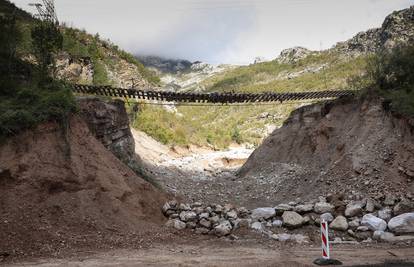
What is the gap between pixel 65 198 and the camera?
947 centimetres

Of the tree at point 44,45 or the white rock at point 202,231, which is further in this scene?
the tree at point 44,45

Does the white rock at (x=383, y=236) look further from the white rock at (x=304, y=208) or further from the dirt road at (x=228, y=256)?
the white rock at (x=304, y=208)

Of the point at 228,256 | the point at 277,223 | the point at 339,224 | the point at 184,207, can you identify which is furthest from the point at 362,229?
the point at 184,207

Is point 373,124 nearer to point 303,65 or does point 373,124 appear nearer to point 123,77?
point 123,77

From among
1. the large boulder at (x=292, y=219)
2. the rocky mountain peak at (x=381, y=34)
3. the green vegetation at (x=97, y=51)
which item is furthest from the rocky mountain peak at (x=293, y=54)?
the large boulder at (x=292, y=219)

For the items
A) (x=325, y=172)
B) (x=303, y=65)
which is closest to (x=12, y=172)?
(x=325, y=172)

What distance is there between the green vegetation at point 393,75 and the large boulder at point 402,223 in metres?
4.22

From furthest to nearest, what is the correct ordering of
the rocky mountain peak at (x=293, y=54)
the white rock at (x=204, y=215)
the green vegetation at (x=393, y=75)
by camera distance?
the rocky mountain peak at (x=293, y=54) → the green vegetation at (x=393, y=75) → the white rock at (x=204, y=215)

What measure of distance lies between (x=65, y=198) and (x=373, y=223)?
25.8 ft

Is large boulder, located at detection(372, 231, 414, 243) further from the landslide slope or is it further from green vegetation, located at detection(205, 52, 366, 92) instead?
green vegetation, located at detection(205, 52, 366, 92)

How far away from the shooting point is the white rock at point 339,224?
10.3 m

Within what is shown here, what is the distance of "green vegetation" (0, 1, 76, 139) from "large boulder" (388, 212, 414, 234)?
9.08 metres

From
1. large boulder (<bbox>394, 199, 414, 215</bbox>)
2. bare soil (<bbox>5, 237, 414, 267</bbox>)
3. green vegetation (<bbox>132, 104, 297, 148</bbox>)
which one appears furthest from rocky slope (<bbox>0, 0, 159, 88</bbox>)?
large boulder (<bbox>394, 199, 414, 215</bbox>)

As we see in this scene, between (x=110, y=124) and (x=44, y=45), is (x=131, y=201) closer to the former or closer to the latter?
(x=110, y=124)
